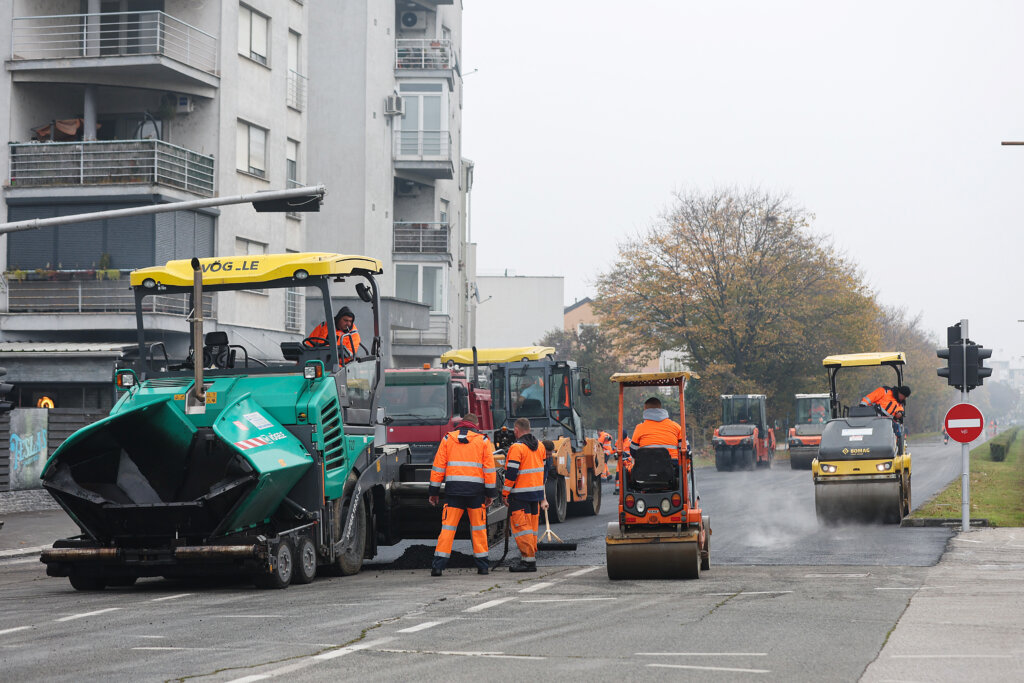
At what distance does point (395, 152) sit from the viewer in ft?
157

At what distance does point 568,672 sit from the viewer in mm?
8281

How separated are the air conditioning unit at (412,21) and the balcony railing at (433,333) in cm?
1124

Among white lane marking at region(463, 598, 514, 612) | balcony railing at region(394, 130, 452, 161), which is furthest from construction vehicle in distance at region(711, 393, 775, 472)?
white lane marking at region(463, 598, 514, 612)

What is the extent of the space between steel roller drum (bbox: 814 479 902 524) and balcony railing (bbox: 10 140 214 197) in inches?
718

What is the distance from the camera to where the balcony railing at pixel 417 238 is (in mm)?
48938

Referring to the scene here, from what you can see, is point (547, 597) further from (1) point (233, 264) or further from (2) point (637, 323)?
(2) point (637, 323)

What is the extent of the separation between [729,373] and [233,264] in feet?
169

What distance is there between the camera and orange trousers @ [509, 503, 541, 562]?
15.1 meters

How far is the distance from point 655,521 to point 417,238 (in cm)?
3611

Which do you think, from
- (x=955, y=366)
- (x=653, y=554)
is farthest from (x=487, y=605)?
(x=955, y=366)

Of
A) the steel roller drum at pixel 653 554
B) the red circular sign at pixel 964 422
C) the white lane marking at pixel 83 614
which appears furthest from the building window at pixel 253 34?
the white lane marking at pixel 83 614

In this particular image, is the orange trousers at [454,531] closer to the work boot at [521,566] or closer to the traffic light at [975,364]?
the work boot at [521,566]

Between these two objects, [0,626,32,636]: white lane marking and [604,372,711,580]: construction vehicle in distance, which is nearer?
[0,626,32,636]: white lane marking

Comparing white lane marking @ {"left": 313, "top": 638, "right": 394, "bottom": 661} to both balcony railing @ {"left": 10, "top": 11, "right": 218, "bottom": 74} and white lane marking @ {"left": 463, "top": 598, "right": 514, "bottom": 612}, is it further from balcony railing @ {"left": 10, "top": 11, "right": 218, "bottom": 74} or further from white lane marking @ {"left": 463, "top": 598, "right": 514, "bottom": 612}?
balcony railing @ {"left": 10, "top": 11, "right": 218, "bottom": 74}
